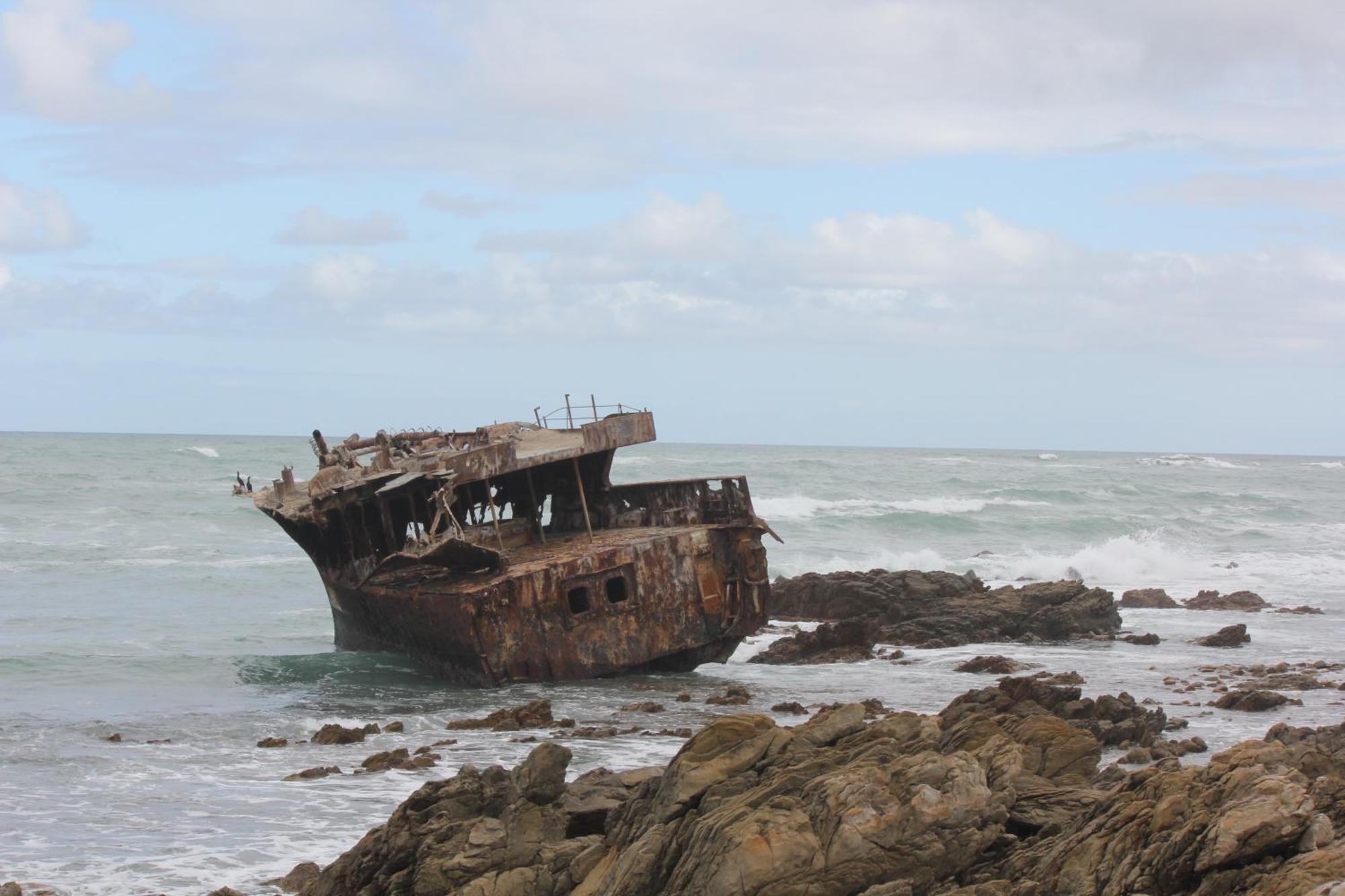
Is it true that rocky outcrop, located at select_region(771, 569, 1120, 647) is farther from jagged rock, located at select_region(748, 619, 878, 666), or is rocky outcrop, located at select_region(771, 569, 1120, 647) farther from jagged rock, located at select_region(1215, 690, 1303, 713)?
jagged rock, located at select_region(1215, 690, 1303, 713)

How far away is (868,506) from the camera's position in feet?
182

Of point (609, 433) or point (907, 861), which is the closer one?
point (907, 861)

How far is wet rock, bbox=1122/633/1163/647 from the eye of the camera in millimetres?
23609

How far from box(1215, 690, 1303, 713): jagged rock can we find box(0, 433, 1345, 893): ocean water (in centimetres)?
22

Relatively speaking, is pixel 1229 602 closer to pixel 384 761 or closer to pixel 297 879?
pixel 384 761

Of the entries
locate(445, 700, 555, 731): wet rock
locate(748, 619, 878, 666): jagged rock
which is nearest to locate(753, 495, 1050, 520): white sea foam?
locate(748, 619, 878, 666): jagged rock

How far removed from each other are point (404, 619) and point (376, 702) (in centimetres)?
136

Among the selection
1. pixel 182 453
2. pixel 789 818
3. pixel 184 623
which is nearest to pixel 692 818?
pixel 789 818

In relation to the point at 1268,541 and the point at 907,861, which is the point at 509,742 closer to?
the point at 907,861

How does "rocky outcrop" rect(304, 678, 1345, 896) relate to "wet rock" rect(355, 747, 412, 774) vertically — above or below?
above

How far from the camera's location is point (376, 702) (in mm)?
17562

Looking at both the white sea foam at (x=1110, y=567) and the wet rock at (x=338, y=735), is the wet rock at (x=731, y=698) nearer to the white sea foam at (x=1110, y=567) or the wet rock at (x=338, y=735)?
the wet rock at (x=338, y=735)

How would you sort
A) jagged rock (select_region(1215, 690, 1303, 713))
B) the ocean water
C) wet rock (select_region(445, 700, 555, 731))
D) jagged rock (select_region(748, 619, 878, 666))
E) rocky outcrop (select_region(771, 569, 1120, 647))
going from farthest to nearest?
rocky outcrop (select_region(771, 569, 1120, 647)), jagged rock (select_region(748, 619, 878, 666)), jagged rock (select_region(1215, 690, 1303, 713)), wet rock (select_region(445, 700, 555, 731)), the ocean water

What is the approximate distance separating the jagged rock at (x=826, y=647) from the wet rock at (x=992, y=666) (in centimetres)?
173
